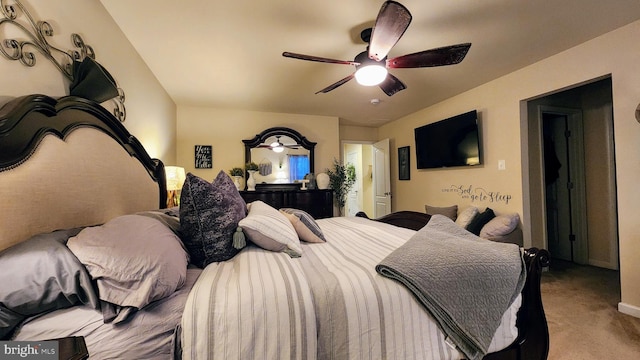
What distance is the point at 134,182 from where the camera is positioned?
1791 millimetres

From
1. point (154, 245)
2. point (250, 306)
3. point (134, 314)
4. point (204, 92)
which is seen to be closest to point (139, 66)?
point (204, 92)

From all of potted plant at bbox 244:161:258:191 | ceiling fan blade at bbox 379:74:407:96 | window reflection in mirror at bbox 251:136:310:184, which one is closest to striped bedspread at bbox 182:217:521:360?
ceiling fan blade at bbox 379:74:407:96

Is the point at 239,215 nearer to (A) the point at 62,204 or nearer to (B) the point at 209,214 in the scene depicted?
(B) the point at 209,214

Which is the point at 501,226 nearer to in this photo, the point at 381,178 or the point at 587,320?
the point at 587,320

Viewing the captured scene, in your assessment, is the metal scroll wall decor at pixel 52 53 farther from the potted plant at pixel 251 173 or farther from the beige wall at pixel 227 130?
the potted plant at pixel 251 173

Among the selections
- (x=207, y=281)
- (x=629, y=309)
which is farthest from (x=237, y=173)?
(x=629, y=309)

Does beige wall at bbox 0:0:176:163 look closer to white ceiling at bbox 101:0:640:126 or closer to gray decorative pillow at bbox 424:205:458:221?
white ceiling at bbox 101:0:640:126

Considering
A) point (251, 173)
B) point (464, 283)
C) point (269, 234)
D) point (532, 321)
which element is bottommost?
point (532, 321)

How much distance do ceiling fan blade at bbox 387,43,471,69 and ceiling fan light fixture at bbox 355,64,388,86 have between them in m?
0.08

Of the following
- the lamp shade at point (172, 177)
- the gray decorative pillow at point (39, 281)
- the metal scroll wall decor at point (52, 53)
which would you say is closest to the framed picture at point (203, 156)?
the lamp shade at point (172, 177)

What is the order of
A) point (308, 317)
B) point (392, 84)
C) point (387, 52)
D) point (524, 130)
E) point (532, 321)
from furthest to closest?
point (524, 130) → point (392, 84) → point (387, 52) → point (532, 321) → point (308, 317)

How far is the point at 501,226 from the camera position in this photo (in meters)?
2.76

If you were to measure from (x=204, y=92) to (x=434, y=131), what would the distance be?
341 cm

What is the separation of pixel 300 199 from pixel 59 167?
10.7ft
